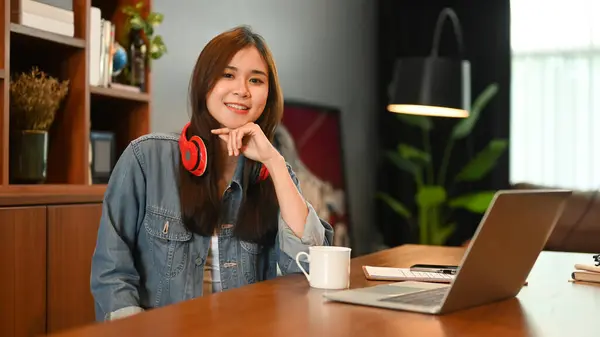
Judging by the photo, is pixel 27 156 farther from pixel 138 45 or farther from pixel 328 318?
pixel 328 318

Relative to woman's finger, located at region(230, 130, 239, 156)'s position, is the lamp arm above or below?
A: above

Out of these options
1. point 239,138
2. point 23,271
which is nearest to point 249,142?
point 239,138

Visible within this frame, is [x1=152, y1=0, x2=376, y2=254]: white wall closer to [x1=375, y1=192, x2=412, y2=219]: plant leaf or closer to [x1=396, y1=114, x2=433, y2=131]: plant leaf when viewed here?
[x1=375, y1=192, x2=412, y2=219]: plant leaf

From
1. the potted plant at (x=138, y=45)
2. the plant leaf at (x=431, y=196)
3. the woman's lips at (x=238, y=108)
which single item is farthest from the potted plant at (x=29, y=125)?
the plant leaf at (x=431, y=196)

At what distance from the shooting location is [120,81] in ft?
9.84

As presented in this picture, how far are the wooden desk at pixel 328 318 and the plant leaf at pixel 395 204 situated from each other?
13.4 feet

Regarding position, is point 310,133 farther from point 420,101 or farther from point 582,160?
point 582,160

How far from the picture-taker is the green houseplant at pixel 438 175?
17.4 feet

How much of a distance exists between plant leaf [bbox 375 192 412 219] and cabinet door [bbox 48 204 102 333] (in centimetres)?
336

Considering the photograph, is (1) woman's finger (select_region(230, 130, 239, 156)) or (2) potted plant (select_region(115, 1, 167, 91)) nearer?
(1) woman's finger (select_region(230, 130, 239, 156))

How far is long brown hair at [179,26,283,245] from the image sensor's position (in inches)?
67.3

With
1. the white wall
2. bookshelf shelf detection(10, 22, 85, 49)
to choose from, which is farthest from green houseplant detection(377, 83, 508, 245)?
bookshelf shelf detection(10, 22, 85, 49)

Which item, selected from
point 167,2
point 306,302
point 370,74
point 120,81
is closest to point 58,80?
point 120,81

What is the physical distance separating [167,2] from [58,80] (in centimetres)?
93
